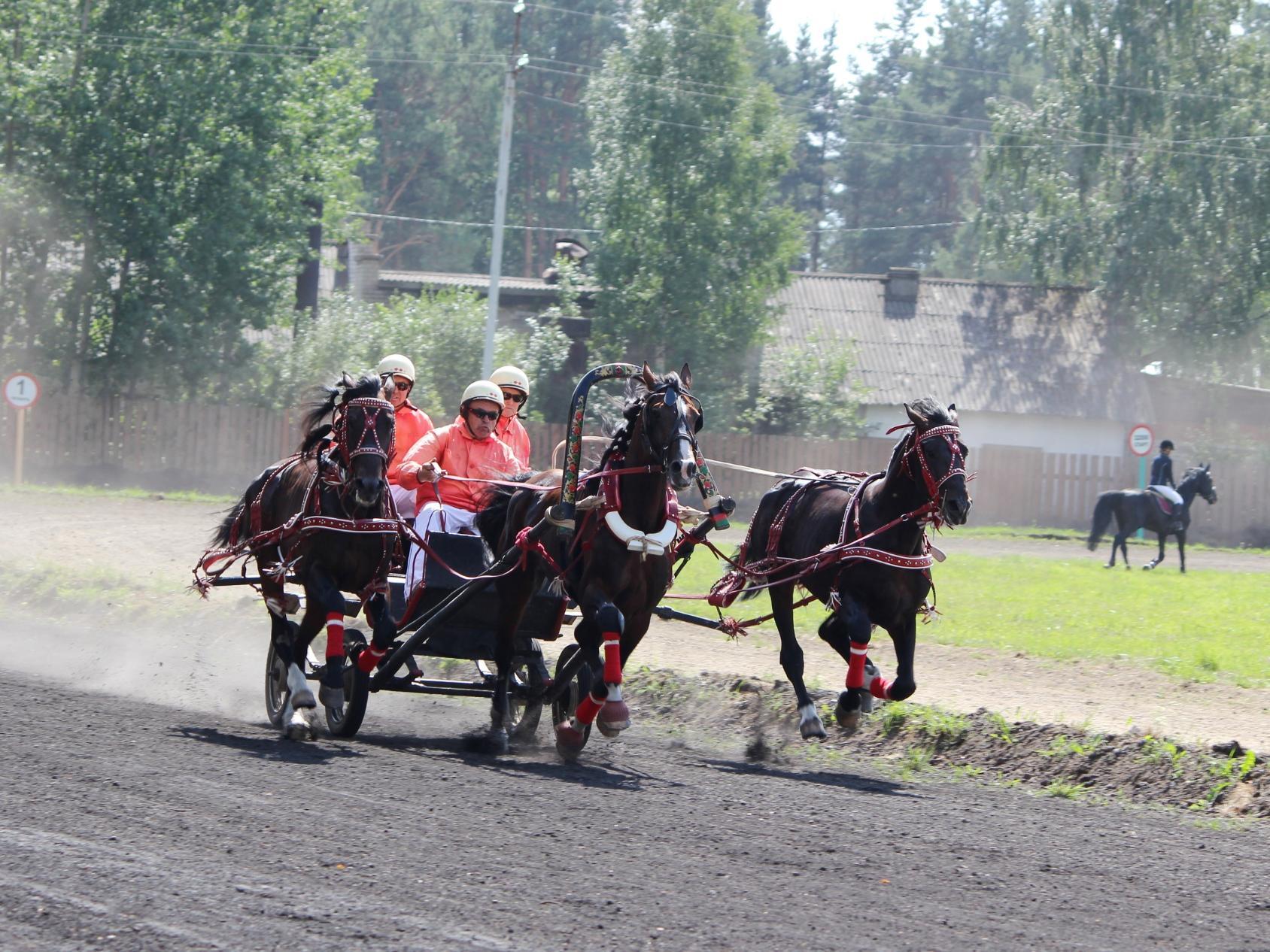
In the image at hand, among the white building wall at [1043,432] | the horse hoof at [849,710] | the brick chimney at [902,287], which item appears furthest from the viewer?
the brick chimney at [902,287]

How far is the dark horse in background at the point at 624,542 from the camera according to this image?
27.1 feet

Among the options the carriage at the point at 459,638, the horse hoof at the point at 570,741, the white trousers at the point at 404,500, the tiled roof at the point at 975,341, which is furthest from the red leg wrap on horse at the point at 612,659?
the tiled roof at the point at 975,341

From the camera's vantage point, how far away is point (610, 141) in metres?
37.7

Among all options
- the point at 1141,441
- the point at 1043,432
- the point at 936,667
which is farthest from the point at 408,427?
the point at 1043,432

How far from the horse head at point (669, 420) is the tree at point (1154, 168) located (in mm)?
37611

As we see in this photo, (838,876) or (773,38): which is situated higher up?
(773,38)

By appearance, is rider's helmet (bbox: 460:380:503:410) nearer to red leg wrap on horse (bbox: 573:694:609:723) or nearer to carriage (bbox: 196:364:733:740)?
carriage (bbox: 196:364:733:740)

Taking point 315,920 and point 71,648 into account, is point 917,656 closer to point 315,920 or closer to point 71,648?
point 71,648

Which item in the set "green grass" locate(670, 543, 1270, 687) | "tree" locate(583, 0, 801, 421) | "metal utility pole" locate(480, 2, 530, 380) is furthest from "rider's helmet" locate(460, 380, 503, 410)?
"tree" locate(583, 0, 801, 421)

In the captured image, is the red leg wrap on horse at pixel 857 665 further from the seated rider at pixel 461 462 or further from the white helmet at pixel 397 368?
the white helmet at pixel 397 368

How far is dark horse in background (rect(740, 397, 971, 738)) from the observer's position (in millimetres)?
8938

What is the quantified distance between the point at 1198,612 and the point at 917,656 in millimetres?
5303

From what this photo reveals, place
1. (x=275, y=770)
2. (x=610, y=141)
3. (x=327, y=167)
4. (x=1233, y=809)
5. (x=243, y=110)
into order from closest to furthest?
1. (x=275, y=770)
2. (x=1233, y=809)
3. (x=243, y=110)
4. (x=327, y=167)
5. (x=610, y=141)

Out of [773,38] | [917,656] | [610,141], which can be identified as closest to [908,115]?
[773,38]
